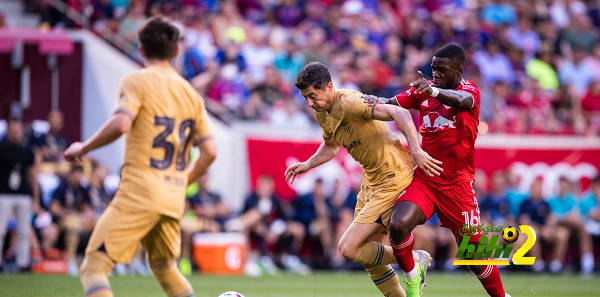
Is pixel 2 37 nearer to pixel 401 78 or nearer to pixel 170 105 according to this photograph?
pixel 401 78

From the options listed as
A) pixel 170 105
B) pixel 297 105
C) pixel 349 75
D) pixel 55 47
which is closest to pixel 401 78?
pixel 349 75

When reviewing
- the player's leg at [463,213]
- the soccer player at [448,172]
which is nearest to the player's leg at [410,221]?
the soccer player at [448,172]

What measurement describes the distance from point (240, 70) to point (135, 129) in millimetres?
12429

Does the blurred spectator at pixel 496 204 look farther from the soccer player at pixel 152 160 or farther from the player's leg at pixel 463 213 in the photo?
the soccer player at pixel 152 160

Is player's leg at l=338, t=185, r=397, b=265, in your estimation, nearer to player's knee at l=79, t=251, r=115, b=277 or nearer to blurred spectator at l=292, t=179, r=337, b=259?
player's knee at l=79, t=251, r=115, b=277

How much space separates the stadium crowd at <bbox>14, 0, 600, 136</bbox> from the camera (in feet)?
59.5

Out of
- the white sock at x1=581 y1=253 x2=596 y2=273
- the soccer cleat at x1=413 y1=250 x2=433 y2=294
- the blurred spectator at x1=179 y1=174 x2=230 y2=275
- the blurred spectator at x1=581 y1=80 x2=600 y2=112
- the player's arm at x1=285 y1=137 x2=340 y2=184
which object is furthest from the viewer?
the blurred spectator at x1=581 y1=80 x2=600 y2=112

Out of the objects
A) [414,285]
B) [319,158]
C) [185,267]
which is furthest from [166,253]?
[185,267]

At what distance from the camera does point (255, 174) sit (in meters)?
17.1

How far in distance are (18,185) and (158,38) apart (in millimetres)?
8806

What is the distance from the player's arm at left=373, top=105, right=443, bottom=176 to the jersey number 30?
1.97m

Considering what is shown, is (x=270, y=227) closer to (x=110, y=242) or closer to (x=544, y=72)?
(x=544, y=72)

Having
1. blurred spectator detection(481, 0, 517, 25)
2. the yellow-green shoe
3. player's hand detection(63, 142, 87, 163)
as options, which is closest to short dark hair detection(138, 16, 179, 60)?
player's hand detection(63, 142, 87, 163)

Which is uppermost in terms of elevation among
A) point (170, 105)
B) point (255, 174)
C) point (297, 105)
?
point (170, 105)
